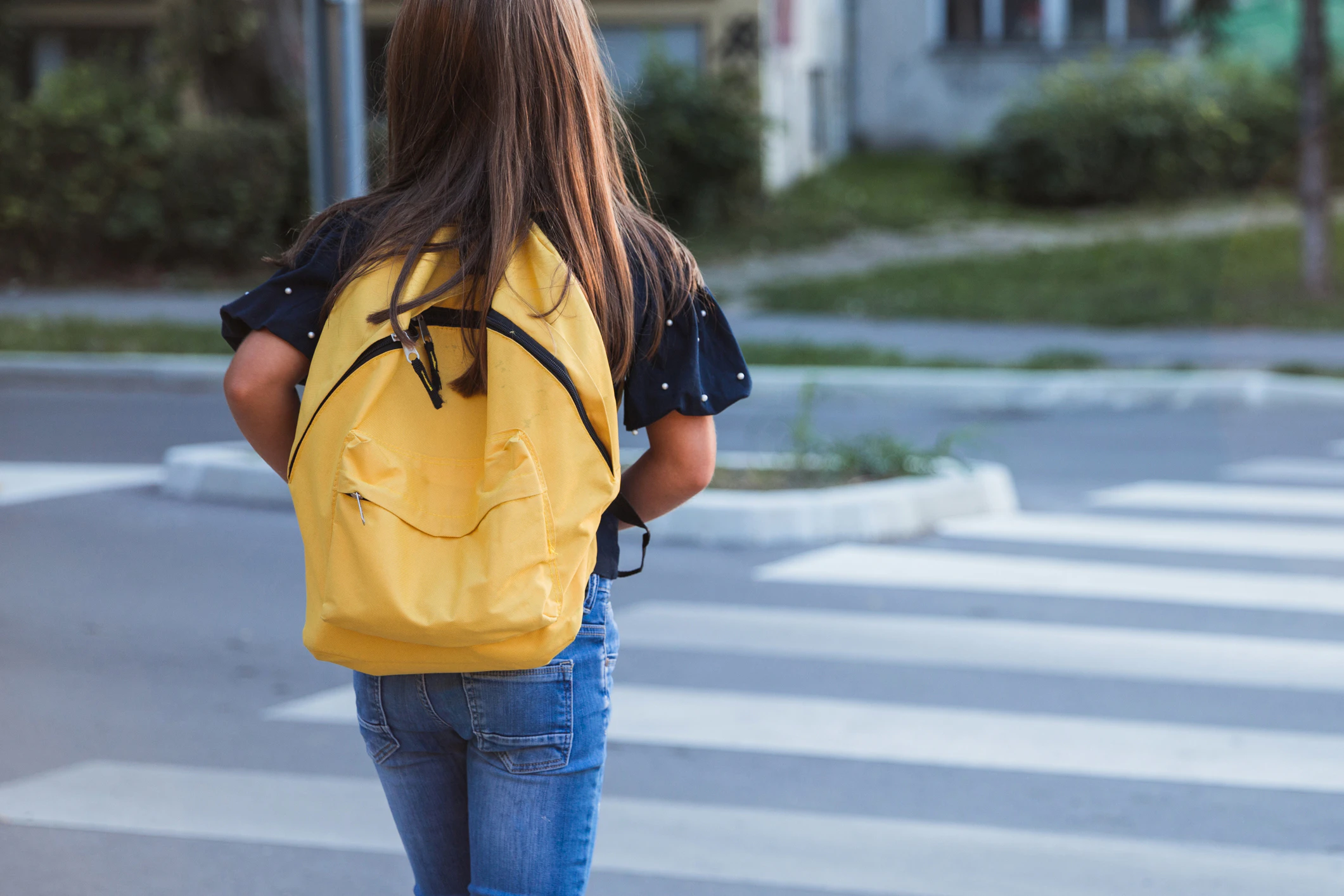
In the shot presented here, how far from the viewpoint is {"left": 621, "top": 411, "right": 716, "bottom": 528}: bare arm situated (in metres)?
2.00

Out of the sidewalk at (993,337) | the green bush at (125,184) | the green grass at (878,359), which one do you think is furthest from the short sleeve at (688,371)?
the green bush at (125,184)

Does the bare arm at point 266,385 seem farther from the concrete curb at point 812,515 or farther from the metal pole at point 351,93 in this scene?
the metal pole at point 351,93

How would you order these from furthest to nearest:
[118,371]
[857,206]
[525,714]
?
1. [857,206]
2. [118,371]
3. [525,714]

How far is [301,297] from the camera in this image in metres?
1.89

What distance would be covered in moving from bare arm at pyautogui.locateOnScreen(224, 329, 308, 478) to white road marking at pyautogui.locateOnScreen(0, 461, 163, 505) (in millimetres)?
6290

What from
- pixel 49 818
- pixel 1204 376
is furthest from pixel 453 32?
pixel 1204 376

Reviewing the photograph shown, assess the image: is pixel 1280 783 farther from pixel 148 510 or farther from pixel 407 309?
pixel 148 510

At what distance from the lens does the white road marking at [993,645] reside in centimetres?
505

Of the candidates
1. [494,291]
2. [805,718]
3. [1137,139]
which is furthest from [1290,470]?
[1137,139]

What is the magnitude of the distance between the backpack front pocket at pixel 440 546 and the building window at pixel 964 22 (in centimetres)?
2766

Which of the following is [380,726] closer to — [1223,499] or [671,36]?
[1223,499]

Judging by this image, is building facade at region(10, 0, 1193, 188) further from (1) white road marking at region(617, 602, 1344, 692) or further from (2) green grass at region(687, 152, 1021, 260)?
(1) white road marking at region(617, 602, 1344, 692)

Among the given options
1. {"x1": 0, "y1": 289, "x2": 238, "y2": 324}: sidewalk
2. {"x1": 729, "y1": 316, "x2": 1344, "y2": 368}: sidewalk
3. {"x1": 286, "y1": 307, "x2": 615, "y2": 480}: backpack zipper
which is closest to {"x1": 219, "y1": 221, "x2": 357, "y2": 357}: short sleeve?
{"x1": 286, "y1": 307, "x2": 615, "y2": 480}: backpack zipper

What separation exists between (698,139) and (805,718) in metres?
15.4
